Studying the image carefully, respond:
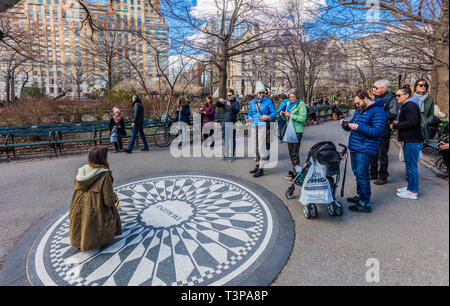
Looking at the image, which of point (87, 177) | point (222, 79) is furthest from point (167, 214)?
point (222, 79)

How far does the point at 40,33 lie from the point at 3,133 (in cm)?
1210

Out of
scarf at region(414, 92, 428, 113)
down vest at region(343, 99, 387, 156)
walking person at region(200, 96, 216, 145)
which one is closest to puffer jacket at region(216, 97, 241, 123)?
walking person at region(200, 96, 216, 145)

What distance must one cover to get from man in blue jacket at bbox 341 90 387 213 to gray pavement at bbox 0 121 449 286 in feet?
1.29

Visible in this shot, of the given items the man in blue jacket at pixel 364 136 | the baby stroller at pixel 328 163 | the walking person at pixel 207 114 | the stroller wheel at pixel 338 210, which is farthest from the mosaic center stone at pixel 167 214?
the walking person at pixel 207 114

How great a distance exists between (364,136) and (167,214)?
11.2 feet

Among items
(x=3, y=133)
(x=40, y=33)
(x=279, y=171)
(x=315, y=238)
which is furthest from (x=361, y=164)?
(x=40, y=33)

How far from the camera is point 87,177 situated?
3.08 meters

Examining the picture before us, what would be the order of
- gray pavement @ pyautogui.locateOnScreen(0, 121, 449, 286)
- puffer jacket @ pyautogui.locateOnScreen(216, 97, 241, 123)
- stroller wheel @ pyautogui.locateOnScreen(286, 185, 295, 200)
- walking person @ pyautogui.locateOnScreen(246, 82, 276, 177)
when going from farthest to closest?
1. puffer jacket @ pyautogui.locateOnScreen(216, 97, 241, 123)
2. walking person @ pyautogui.locateOnScreen(246, 82, 276, 177)
3. stroller wheel @ pyautogui.locateOnScreen(286, 185, 295, 200)
4. gray pavement @ pyautogui.locateOnScreen(0, 121, 449, 286)

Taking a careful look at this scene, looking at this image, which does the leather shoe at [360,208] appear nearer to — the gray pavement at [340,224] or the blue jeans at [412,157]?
the gray pavement at [340,224]

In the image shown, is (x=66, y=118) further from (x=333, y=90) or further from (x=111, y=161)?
(x=333, y=90)

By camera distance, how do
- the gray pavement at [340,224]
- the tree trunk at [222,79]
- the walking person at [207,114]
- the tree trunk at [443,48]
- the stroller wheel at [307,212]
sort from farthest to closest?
1. the tree trunk at [222,79]
2. the walking person at [207,114]
3. the stroller wheel at [307,212]
4. the tree trunk at [443,48]
5. the gray pavement at [340,224]

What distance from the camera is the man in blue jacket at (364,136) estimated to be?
12.3ft

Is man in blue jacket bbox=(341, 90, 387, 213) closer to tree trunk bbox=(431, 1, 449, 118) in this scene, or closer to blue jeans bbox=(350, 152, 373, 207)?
blue jeans bbox=(350, 152, 373, 207)

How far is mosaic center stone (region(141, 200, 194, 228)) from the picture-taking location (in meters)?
3.93
